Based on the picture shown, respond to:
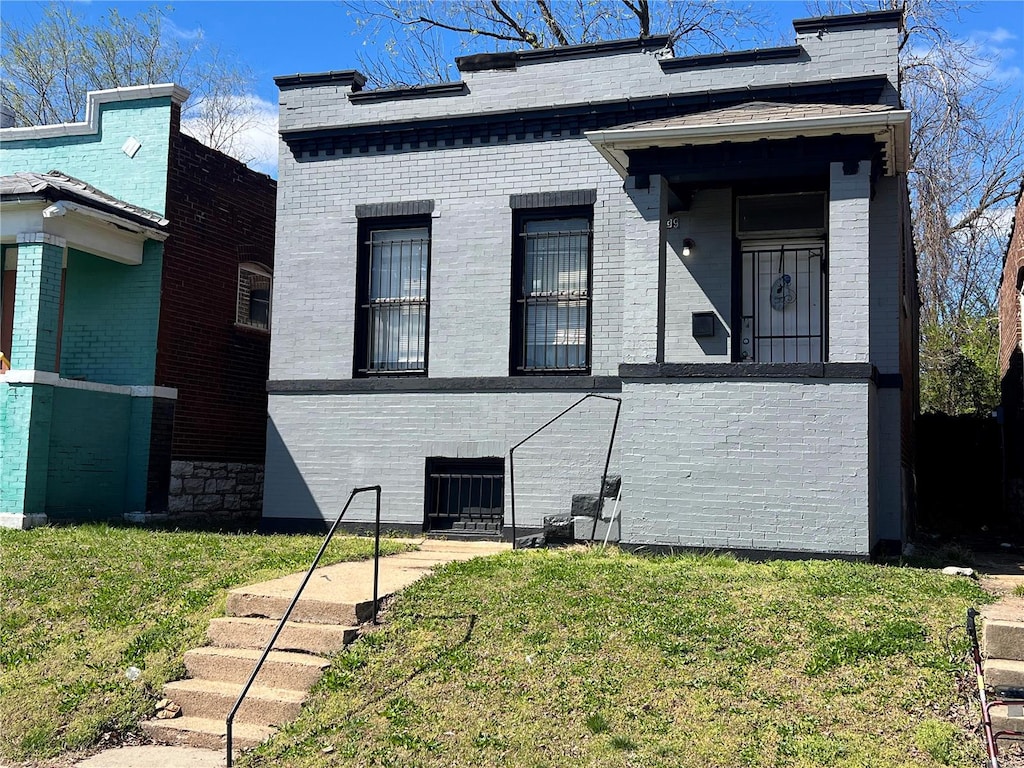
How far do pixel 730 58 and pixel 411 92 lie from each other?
3.92 m

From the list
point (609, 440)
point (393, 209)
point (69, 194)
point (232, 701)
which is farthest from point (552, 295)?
point (232, 701)

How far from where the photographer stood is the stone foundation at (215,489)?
13.8 meters

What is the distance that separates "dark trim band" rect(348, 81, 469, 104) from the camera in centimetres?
1223

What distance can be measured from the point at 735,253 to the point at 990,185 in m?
18.0

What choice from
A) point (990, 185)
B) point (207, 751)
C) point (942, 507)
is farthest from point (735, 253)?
point (990, 185)

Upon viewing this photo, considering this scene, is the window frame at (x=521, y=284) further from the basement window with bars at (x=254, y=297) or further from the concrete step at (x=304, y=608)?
the basement window with bars at (x=254, y=297)

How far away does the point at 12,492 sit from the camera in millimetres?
11578

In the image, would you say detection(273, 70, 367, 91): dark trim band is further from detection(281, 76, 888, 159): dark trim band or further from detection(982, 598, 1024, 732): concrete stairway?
detection(982, 598, 1024, 732): concrete stairway

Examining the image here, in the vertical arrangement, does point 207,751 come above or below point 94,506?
below

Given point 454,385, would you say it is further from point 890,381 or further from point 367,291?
point 890,381

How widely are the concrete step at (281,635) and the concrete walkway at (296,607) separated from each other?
16mm

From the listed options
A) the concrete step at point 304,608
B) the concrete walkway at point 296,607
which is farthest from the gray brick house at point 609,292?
the concrete step at point 304,608

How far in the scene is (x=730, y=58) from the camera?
1111 centimetres

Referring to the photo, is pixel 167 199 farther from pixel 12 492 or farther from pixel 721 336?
pixel 721 336
